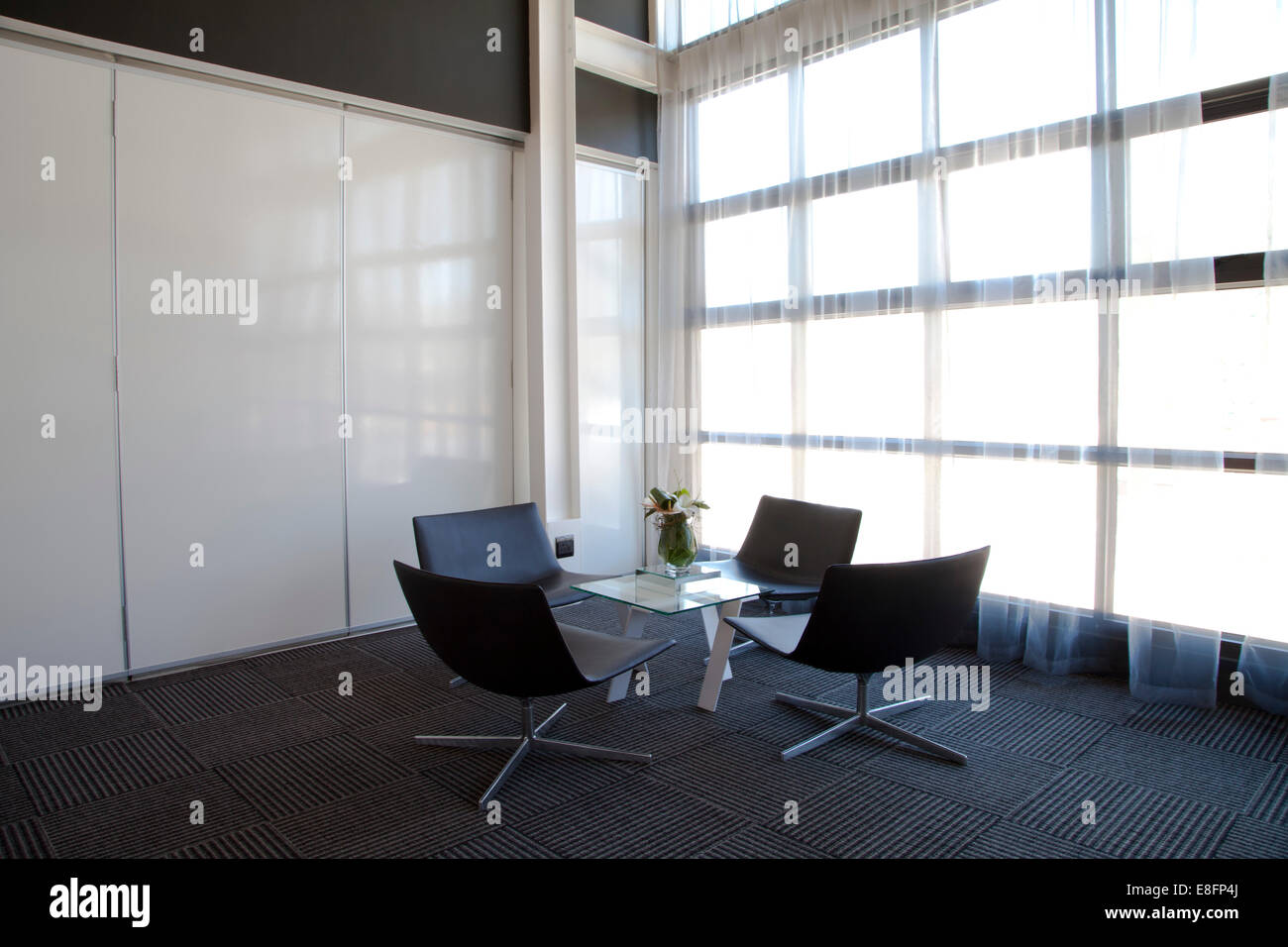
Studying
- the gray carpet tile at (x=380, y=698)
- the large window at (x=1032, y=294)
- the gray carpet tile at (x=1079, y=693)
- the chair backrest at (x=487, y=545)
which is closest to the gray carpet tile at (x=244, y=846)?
the gray carpet tile at (x=380, y=698)

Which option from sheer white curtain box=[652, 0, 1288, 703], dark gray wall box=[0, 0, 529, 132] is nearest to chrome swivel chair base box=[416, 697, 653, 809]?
sheer white curtain box=[652, 0, 1288, 703]

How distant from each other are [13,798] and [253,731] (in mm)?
833

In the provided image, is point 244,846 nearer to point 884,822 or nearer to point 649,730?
point 649,730

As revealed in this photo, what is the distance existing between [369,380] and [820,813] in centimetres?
337

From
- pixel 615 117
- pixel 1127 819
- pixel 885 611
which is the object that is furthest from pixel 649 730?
pixel 615 117

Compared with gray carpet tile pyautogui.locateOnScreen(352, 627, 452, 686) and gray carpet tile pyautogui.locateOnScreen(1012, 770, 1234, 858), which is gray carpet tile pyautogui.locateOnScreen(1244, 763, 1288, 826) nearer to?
gray carpet tile pyautogui.locateOnScreen(1012, 770, 1234, 858)

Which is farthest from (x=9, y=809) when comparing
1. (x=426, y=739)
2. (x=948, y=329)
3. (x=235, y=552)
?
(x=948, y=329)

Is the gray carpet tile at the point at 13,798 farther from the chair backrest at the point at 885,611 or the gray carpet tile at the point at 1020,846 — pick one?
the gray carpet tile at the point at 1020,846

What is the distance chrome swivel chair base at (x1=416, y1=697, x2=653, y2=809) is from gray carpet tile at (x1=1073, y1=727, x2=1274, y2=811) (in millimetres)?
1713

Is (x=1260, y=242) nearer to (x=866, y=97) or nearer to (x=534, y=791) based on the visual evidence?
(x=866, y=97)

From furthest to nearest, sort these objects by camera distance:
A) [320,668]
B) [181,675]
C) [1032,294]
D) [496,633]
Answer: [320,668], [181,675], [1032,294], [496,633]

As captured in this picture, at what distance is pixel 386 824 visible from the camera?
2.88 meters

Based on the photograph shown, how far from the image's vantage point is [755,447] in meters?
5.65

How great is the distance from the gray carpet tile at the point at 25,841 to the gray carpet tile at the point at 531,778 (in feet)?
3.86
